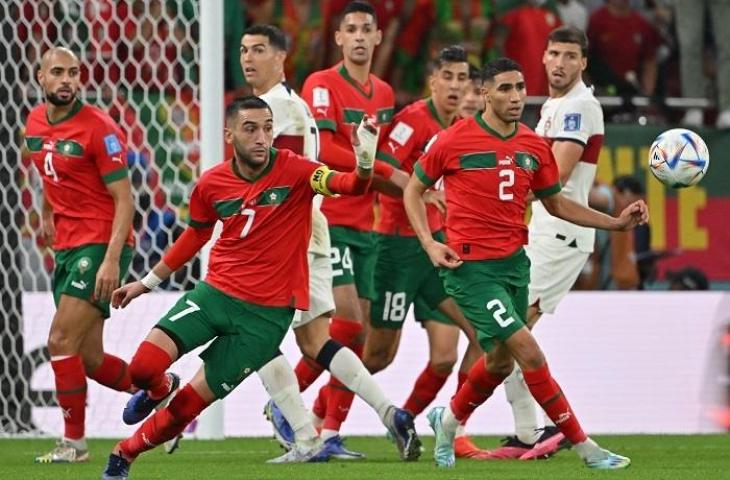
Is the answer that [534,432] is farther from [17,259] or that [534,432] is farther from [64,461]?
[17,259]

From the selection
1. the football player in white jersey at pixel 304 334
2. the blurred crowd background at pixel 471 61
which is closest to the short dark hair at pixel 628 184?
the blurred crowd background at pixel 471 61

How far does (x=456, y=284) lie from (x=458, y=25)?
6404mm

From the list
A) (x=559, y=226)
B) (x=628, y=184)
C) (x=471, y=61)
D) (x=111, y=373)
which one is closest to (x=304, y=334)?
(x=111, y=373)

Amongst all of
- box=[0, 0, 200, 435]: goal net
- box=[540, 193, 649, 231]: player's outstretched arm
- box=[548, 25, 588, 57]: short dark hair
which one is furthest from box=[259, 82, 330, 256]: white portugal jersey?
box=[0, 0, 200, 435]: goal net

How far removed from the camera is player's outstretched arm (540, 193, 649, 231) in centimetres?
800

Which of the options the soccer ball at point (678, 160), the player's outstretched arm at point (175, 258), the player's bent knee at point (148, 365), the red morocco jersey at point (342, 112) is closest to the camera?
the player's bent knee at point (148, 365)

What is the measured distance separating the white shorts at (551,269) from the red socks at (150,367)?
2602mm

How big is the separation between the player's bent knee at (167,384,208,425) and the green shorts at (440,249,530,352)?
150cm

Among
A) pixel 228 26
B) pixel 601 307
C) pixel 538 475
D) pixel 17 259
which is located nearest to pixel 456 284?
pixel 538 475

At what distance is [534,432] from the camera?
9.37 meters

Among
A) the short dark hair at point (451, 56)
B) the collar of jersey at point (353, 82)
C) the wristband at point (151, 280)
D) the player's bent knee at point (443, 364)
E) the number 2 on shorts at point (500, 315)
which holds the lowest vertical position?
the player's bent knee at point (443, 364)

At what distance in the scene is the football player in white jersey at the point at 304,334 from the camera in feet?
28.9

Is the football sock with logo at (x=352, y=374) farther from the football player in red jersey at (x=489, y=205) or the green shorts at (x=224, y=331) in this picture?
the green shorts at (x=224, y=331)

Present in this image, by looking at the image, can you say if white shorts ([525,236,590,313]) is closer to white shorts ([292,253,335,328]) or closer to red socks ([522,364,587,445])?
white shorts ([292,253,335,328])
